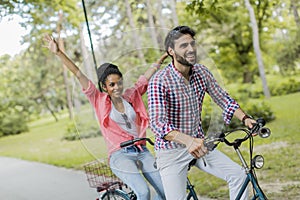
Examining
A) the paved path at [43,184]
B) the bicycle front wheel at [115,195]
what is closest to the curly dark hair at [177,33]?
the bicycle front wheel at [115,195]

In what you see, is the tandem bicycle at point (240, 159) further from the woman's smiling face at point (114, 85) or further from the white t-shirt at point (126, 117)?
the woman's smiling face at point (114, 85)

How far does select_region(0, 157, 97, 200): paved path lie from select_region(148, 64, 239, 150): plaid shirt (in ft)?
9.89

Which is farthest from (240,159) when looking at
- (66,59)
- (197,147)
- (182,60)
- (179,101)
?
(66,59)

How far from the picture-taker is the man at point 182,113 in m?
2.06

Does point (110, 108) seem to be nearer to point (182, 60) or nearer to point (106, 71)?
point (106, 71)

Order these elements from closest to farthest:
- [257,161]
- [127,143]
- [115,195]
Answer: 1. [257,161]
2. [127,143]
3. [115,195]

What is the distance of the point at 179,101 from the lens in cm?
212

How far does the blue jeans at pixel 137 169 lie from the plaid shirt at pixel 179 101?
27 centimetres

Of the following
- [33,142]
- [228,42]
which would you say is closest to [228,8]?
[228,42]

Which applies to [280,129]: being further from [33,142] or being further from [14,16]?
[33,142]

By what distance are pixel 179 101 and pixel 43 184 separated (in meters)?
4.56

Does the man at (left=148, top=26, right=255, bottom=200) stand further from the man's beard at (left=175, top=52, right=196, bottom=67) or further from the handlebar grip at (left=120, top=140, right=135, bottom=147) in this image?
the handlebar grip at (left=120, top=140, right=135, bottom=147)

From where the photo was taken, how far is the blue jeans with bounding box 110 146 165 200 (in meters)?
2.45

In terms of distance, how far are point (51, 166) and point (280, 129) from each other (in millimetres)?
3939
